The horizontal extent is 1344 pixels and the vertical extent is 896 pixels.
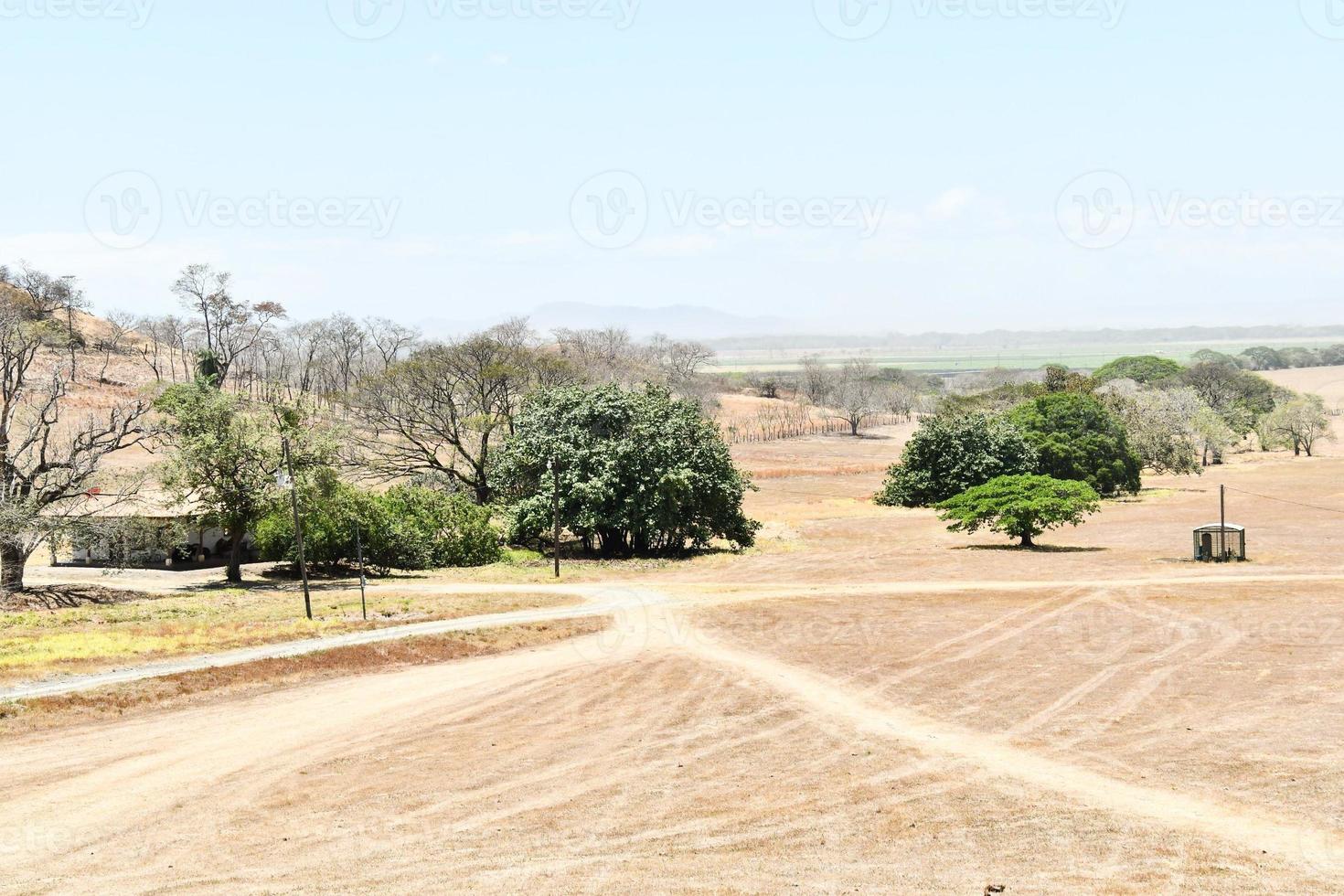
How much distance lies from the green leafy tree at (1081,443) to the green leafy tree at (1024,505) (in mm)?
26486

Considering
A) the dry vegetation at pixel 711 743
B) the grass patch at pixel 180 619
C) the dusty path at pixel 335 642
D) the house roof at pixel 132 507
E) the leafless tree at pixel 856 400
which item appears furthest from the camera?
the leafless tree at pixel 856 400

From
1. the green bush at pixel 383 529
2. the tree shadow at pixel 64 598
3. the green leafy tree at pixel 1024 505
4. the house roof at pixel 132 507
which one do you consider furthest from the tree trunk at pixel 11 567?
the green leafy tree at pixel 1024 505

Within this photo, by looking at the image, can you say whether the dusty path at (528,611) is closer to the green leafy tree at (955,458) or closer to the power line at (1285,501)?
the power line at (1285,501)

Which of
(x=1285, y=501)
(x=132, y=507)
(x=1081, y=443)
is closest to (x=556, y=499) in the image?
(x=132, y=507)

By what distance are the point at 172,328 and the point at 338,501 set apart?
110 metres

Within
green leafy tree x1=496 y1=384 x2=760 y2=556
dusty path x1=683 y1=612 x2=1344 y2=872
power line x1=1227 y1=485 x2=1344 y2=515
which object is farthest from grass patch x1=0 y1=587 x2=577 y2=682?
power line x1=1227 y1=485 x2=1344 y2=515

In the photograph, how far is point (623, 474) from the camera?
57.8m

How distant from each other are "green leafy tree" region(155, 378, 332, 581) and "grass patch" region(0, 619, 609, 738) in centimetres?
1715

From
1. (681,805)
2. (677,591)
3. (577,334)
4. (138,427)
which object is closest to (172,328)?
(577,334)

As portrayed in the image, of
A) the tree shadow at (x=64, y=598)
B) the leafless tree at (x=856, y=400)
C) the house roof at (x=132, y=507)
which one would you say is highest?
the leafless tree at (x=856, y=400)

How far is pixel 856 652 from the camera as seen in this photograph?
1329 inches

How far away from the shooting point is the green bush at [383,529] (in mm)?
50719

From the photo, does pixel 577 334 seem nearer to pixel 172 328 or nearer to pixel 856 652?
pixel 172 328

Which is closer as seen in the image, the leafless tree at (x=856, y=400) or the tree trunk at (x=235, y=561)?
the tree trunk at (x=235, y=561)
